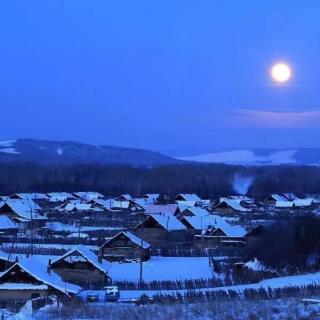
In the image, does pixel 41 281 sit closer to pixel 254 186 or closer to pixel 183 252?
pixel 183 252

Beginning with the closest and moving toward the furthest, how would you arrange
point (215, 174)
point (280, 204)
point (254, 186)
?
point (280, 204) → point (254, 186) → point (215, 174)

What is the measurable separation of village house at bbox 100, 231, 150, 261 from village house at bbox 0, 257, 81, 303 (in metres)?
11.7

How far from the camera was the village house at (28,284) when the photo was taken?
20359mm

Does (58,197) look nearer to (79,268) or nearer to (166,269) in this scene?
(166,269)

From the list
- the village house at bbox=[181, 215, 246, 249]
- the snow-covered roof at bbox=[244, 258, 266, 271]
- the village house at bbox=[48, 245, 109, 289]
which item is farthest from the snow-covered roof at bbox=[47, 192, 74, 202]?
the village house at bbox=[48, 245, 109, 289]

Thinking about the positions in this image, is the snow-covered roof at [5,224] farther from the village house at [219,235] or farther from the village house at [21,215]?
the village house at [219,235]

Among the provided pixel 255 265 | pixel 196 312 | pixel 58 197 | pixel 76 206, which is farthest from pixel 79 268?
pixel 58 197

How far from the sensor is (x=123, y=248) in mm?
33375

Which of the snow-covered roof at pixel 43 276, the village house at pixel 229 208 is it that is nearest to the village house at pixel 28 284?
the snow-covered roof at pixel 43 276

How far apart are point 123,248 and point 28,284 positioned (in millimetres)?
12876

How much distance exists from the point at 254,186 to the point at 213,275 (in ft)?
258

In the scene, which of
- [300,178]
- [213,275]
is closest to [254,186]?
[300,178]

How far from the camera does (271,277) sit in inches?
976

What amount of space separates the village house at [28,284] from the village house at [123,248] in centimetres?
1171
